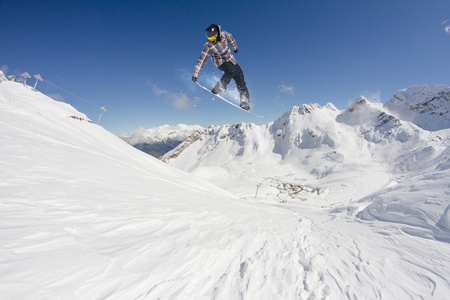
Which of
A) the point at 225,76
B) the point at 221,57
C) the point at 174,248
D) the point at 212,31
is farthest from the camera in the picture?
the point at 225,76

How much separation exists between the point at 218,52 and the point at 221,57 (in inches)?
13.9

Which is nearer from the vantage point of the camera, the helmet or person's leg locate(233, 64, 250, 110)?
the helmet

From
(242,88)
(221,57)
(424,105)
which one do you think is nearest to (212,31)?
(221,57)

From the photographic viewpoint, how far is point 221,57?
9633 mm

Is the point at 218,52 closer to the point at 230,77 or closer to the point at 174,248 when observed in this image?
the point at 230,77

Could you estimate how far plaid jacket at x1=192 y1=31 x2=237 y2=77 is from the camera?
9.16 meters

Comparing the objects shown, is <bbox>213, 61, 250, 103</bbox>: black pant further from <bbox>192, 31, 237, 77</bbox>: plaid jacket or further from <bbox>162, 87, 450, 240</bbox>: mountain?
<bbox>162, 87, 450, 240</bbox>: mountain

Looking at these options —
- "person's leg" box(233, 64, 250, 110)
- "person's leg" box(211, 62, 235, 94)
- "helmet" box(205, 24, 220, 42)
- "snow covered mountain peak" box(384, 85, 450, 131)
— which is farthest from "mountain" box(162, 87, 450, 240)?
"helmet" box(205, 24, 220, 42)

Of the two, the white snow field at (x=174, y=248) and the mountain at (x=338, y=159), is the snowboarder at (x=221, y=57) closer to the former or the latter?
the white snow field at (x=174, y=248)

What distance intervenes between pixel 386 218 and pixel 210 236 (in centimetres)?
735

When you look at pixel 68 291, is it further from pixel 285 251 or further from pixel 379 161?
pixel 379 161

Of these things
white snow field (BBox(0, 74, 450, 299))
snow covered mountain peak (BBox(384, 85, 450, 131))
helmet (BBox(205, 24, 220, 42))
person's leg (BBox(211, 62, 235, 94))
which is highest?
snow covered mountain peak (BBox(384, 85, 450, 131))

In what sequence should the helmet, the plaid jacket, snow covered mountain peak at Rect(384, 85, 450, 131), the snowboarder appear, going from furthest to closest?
snow covered mountain peak at Rect(384, 85, 450, 131)
the plaid jacket
the snowboarder
the helmet

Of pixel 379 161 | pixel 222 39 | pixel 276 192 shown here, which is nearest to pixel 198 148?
pixel 276 192
